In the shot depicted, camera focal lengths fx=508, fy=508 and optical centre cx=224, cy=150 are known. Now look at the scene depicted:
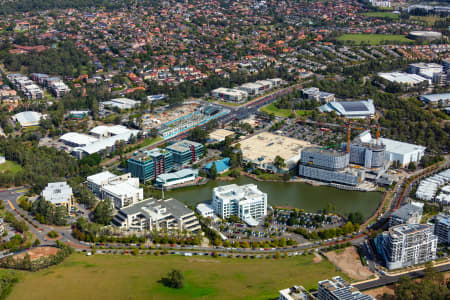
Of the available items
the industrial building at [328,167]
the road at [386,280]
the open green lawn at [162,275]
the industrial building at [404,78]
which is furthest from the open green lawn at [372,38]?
the open green lawn at [162,275]

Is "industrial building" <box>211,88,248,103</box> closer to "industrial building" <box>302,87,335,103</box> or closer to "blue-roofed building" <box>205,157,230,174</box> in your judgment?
"industrial building" <box>302,87,335,103</box>

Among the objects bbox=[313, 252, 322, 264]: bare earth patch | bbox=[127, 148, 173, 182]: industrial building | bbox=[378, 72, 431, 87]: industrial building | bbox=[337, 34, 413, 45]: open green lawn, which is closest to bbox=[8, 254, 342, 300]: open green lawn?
bbox=[313, 252, 322, 264]: bare earth patch

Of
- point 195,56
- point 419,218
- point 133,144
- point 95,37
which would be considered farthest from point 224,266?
point 95,37

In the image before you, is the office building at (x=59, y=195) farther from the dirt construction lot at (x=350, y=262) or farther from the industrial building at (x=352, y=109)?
the industrial building at (x=352, y=109)

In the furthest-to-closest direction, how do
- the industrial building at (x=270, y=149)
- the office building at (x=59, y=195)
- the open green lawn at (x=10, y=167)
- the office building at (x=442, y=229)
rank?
1. the industrial building at (x=270, y=149)
2. the open green lawn at (x=10, y=167)
3. the office building at (x=59, y=195)
4. the office building at (x=442, y=229)

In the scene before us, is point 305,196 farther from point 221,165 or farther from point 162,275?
point 162,275

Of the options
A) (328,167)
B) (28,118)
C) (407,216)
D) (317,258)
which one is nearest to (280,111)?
(328,167)

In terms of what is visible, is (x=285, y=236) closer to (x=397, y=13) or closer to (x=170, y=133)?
(x=170, y=133)
